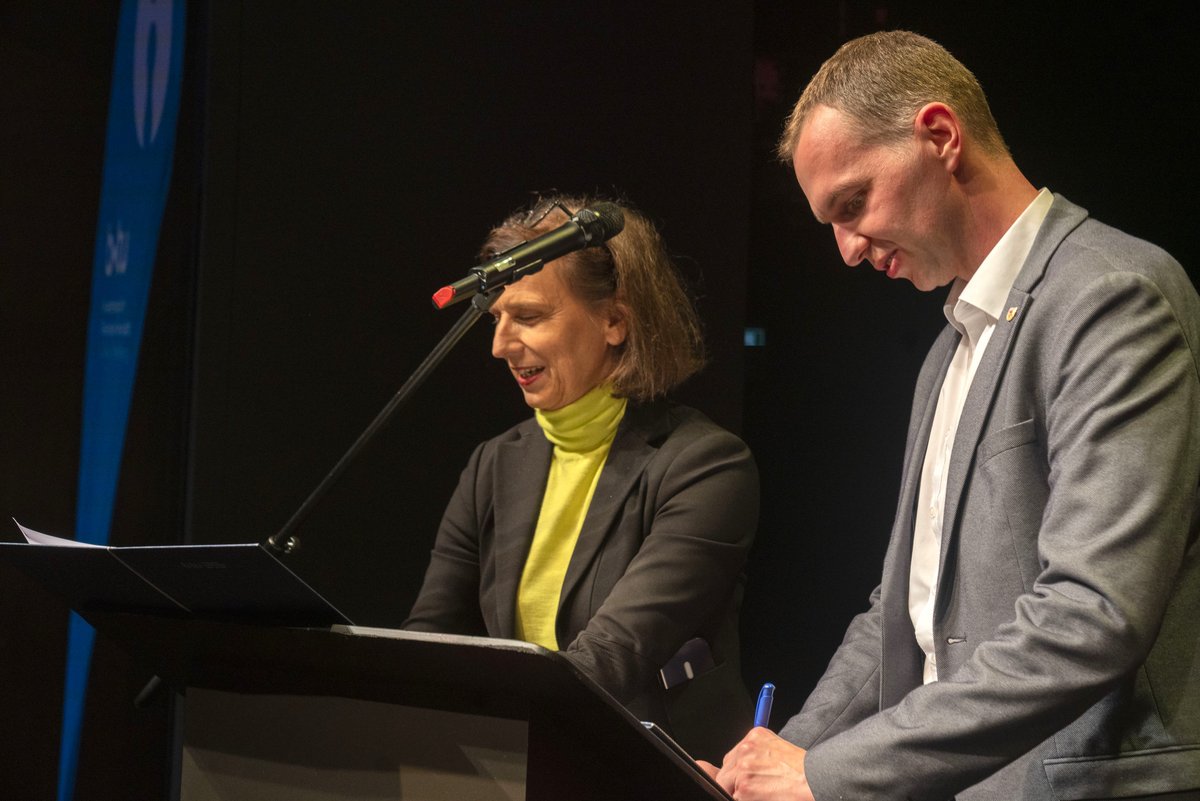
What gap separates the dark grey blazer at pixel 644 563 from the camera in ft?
7.67

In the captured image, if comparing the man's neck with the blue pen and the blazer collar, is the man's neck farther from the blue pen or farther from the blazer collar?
the blazer collar

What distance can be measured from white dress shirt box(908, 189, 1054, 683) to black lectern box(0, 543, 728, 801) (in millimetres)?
532

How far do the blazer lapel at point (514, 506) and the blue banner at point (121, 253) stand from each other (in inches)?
41.3

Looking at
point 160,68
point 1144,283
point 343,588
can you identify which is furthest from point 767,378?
point 1144,283

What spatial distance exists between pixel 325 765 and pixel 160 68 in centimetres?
225

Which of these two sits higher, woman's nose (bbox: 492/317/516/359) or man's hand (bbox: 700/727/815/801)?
woman's nose (bbox: 492/317/516/359)

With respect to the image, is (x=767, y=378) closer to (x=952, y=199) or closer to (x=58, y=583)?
(x=952, y=199)

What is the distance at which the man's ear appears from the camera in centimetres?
164

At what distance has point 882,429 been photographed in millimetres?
3271

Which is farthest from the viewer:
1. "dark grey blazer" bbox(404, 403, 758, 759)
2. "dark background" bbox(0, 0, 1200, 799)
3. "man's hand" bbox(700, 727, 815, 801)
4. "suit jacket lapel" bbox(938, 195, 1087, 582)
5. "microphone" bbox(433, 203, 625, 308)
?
"dark background" bbox(0, 0, 1200, 799)

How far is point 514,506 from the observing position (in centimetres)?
265

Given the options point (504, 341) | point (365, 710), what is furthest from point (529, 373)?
point (365, 710)

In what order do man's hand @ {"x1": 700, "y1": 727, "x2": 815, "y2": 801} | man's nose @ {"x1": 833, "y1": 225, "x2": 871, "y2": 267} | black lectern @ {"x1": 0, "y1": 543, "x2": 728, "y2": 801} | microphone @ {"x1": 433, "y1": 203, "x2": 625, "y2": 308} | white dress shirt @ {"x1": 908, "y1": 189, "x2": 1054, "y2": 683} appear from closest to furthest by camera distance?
black lectern @ {"x1": 0, "y1": 543, "x2": 728, "y2": 801}, man's hand @ {"x1": 700, "y1": 727, "x2": 815, "y2": 801}, white dress shirt @ {"x1": 908, "y1": 189, "x2": 1054, "y2": 683}, man's nose @ {"x1": 833, "y1": 225, "x2": 871, "y2": 267}, microphone @ {"x1": 433, "y1": 203, "x2": 625, "y2": 308}

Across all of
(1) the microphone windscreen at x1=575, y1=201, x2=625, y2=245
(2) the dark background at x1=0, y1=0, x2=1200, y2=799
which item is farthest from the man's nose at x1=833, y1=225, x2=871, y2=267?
(2) the dark background at x1=0, y1=0, x2=1200, y2=799
